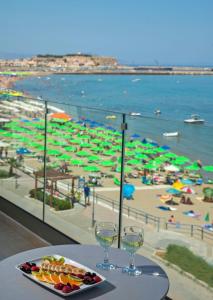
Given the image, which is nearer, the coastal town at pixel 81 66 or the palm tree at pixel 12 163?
the palm tree at pixel 12 163

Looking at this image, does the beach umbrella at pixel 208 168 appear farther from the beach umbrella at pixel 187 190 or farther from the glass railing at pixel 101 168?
the beach umbrella at pixel 187 190

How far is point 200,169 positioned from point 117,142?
59 centimetres

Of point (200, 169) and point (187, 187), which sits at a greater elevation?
point (200, 169)

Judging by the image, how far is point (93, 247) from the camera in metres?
1.68

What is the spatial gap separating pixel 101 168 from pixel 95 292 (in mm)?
2296

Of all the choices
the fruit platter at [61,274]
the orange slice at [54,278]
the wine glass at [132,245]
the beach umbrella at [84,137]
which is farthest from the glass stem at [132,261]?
the beach umbrella at [84,137]

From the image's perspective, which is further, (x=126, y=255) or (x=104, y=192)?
(x=104, y=192)

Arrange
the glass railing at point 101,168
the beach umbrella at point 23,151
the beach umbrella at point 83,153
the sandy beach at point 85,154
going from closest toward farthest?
the glass railing at point 101,168 → the sandy beach at point 85,154 → the beach umbrella at point 83,153 → the beach umbrella at point 23,151

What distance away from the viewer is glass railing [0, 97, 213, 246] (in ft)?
8.55

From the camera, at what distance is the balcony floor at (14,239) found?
2.98 metres

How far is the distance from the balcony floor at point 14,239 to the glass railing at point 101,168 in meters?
0.18

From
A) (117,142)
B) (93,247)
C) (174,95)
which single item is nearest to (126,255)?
(93,247)

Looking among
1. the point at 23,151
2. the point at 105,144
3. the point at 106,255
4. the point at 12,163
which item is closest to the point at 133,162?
the point at 105,144

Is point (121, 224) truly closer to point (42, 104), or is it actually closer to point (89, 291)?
point (42, 104)
